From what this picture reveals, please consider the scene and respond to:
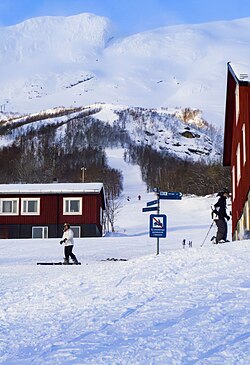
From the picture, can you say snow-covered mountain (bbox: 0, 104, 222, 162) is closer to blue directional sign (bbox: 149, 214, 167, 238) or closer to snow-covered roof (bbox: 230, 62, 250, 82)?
snow-covered roof (bbox: 230, 62, 250, 82)

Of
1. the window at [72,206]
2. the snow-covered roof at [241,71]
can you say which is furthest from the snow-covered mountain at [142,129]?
the snow-covered roof at [241,71]

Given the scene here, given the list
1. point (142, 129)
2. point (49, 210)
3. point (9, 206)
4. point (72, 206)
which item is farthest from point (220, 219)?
point (142, 129)

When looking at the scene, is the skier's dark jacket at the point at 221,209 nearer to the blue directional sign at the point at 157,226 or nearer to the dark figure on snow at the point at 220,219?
the dark figure on snow at the point at 220,219

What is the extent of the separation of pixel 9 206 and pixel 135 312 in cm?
3431

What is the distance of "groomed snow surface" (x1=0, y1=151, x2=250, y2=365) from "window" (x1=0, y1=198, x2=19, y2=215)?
27.3m

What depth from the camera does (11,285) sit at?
11.0 meters

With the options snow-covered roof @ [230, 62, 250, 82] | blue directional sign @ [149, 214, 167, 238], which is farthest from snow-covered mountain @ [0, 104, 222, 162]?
blue directional sign @ [149, 214, 167, 238]

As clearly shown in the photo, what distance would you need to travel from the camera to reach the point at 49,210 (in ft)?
133

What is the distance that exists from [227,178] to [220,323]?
69401mm

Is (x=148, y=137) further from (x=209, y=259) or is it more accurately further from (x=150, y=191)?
(x=209, y=259)

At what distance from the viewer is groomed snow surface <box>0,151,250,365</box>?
582 centimetres

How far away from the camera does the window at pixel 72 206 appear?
40250 millimetres

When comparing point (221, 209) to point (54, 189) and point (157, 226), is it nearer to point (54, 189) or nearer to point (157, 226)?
point (157, 226)

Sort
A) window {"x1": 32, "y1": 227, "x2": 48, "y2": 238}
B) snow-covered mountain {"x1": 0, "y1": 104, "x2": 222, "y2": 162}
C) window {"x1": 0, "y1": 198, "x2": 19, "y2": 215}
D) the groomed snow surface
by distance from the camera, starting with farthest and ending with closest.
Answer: snow-covered mountain {"x1": 0, "y1": 104, "x2": 222, "y2": 162} < window {"x1": 0, "y1": 198, "x2": 19, "y2": 215} < window {"x1": 32, "y1": 227, "x2": 48, "y2": 238} < the groomed snow surface
